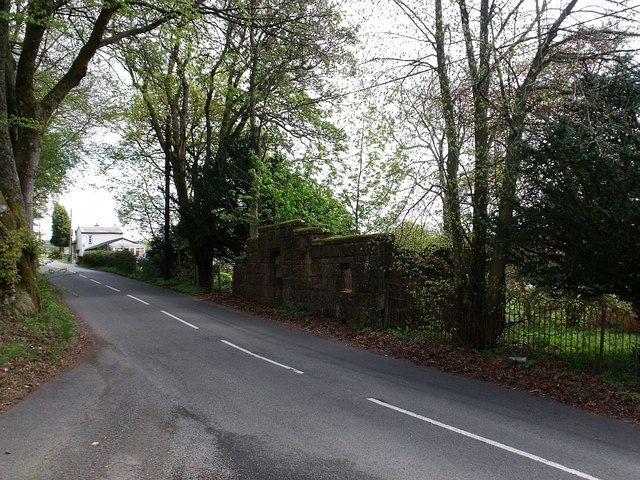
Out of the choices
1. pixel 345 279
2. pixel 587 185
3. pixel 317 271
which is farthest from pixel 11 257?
pixel 587 185

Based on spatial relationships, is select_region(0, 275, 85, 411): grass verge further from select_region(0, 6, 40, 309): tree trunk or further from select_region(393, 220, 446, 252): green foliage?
select_region(393, 220, 446, 252): green foliage

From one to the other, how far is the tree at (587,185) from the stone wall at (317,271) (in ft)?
17.5

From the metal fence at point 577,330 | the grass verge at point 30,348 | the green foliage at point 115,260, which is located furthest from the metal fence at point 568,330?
the green foliage at point 115,260

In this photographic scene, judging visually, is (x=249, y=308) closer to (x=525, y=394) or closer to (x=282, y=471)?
(x=525, y=394)

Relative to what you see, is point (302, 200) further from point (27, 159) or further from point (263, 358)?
point (263, 358)

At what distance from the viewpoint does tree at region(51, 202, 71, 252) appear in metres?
97.2

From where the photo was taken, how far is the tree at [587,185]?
7770 millimetres

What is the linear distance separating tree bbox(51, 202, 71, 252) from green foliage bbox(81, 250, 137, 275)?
39798 millimetres

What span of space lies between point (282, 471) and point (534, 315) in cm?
721

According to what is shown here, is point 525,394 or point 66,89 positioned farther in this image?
point 66,89

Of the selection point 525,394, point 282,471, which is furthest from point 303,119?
point 282,471

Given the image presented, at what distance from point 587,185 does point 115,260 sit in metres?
46.6

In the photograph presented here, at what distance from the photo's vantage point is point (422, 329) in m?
12.8

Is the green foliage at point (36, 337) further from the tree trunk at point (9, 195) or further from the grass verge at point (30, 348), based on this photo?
the tree trunk at point (9, 195)
